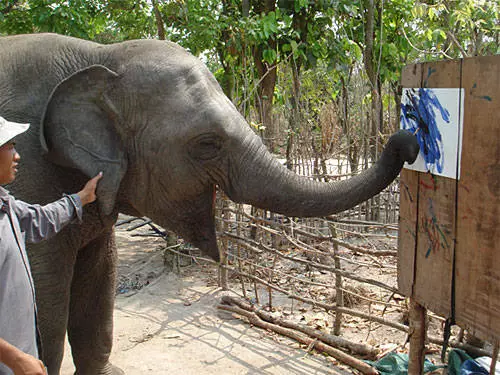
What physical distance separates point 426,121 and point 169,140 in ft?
3.89

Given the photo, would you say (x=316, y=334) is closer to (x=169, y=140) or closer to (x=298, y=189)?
(x=298, y=189)

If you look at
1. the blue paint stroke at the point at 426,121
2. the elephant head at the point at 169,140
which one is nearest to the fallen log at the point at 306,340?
the elephant head at the point at 169,140

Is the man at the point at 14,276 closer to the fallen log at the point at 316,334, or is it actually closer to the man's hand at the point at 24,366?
the man's hand at the point at 24,366

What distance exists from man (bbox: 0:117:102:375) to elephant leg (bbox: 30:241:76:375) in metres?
0.45

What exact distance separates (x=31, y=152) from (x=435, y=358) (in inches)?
134

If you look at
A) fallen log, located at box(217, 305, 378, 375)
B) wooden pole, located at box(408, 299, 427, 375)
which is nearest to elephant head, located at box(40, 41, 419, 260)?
wooden pole, located at box(408, 299, 427, 375)

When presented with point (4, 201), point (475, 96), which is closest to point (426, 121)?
point (475, 96)

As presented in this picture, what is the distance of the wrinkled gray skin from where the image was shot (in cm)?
253

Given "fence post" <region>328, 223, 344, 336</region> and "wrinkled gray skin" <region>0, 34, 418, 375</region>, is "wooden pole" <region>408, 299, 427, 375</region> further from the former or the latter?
"fence post" <region>328, 223, 344, 336</region>

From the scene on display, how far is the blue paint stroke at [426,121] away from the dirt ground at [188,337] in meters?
2.32

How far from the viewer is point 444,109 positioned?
2.40 metres

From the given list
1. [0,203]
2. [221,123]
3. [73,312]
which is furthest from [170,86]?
[73,312]

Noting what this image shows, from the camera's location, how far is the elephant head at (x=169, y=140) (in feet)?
8.30

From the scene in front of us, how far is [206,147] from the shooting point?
2.58 meters
